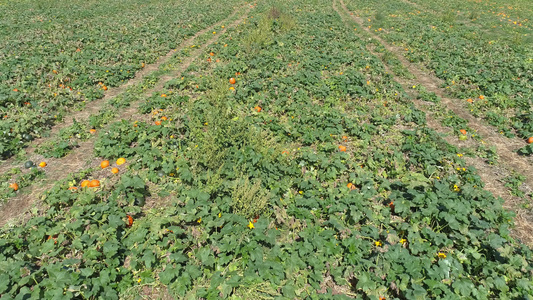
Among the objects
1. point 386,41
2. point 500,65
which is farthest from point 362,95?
point 386,41

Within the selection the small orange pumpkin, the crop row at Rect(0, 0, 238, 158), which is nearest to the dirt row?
the small orange pumpkin

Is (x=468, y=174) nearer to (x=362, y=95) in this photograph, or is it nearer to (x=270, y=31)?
(x=362, y=95)

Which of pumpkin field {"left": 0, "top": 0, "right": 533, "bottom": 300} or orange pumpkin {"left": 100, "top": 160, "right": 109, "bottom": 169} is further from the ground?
pumpkin field {"left": 0, "top": 0, "right": 533, "bottom": 300}

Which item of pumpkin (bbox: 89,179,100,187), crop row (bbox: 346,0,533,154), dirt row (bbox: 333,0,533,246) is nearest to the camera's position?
dirt row (bbox: 333,0,533,246)

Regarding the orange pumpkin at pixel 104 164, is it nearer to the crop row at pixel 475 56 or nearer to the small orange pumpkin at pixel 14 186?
the small orange pumpkin at pixel 14 186

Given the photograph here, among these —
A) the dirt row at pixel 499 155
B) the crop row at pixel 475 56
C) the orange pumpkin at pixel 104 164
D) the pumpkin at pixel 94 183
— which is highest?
the crop row at pixel 475 56

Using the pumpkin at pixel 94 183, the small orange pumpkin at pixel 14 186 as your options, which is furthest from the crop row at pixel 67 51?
the pumpkin at pixel 94 183

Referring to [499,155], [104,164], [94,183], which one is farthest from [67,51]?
[499,155]

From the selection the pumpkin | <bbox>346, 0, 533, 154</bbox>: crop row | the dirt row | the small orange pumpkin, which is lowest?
the small orange pumpkin

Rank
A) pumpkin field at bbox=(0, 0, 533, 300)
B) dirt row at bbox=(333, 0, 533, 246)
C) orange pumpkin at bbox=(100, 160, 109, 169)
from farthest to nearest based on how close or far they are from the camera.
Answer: orange pumpkin at bbox=(100, 160, 109, 169) → dirt row at bbox=(333, 0, 533, 246) → pumpkin field at bbox=(0, 0, 533, 300)

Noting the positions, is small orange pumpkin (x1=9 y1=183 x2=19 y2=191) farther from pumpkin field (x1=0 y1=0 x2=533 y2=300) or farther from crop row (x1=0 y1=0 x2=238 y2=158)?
crop row (x1=0 y1=0 x2=238 y2=158)
